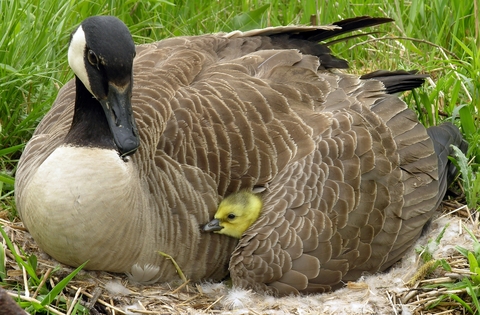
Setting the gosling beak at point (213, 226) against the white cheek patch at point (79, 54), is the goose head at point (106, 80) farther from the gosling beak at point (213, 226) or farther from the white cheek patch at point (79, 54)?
the gosling beak at point (213, 226)

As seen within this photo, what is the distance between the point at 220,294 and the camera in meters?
5.05

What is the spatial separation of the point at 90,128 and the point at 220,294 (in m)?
1.37

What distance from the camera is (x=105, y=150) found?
4.52m

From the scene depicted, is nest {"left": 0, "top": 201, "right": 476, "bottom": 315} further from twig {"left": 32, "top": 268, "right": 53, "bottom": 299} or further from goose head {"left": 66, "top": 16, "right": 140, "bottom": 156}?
goose head {"left": 66, "top": 16, "right": 140, "bottom": 156}

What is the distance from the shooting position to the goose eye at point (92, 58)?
4.30 meters

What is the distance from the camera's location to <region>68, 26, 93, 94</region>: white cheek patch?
173 inches

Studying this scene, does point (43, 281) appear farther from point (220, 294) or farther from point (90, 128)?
point (220, 294)

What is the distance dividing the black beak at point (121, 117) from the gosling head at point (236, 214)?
0.84 metres

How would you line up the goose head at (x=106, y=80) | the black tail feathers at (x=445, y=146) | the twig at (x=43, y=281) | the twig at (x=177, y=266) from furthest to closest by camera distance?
the black tail feathers at (x=445, y=146) < the twig at (x=177, y=266) < the twig at (x=43, y=281) < the goose head at (x=106, y=80)

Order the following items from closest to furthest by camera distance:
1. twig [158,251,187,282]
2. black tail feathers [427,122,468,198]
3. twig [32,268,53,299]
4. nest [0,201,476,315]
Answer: twig [32,268,53,299]
nest [0,201,476,315]
twig [158,251,187,282]
black tail feathers [427,122,468,198]

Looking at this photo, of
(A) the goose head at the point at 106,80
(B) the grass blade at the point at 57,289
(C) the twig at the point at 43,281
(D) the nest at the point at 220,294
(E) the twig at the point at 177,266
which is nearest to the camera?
(A) the goose head at the point at 106,80

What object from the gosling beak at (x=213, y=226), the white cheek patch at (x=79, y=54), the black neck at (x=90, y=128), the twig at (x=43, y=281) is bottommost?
the gosling beak at (x=213, y=226)

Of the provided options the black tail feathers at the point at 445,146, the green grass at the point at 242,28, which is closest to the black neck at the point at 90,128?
the green grass at the point at 242,28

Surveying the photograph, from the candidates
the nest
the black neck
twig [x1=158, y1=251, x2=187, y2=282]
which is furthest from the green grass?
twig [x1=158, y1=251, x2=187, y2=282]
